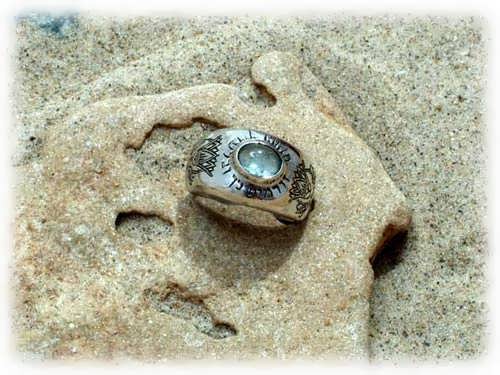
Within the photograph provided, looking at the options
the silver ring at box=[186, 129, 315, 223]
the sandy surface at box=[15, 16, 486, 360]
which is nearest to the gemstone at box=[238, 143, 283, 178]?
→ the silver ring at box=[186, 129, 315, 223]

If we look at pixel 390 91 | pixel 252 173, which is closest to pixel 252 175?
pixel 252 173

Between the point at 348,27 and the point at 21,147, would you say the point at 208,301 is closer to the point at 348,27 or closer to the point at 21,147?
the point at 21,147

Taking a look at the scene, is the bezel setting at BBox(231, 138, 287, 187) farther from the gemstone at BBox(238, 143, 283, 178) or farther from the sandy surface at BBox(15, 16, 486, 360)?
the sandy surface at BBox(15, 16, 486, 360)

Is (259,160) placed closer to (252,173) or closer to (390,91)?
(252,173)

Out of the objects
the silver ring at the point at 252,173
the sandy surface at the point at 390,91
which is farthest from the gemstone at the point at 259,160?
the sandy surface at the point at 390,91

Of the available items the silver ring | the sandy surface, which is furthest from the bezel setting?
the sandy surface

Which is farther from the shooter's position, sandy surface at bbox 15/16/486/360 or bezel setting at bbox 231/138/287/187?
sandy surface at bbox 15/16/486/360
